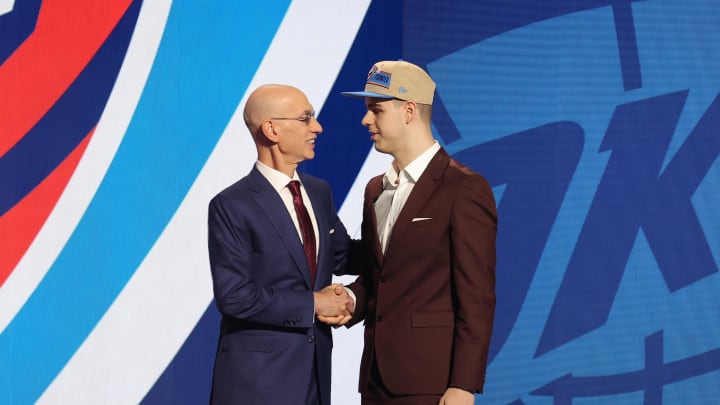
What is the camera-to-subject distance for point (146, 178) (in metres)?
4.39

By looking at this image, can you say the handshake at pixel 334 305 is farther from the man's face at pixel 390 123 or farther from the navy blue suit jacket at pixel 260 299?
the man's face at pixel 390 123

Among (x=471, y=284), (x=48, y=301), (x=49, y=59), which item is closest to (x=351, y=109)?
(x=49, y=59)

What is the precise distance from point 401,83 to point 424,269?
2.00 feet

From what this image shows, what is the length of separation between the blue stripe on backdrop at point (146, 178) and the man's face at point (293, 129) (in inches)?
56.0

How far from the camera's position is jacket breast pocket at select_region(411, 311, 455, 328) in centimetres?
284

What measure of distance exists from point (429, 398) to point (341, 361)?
1.95m

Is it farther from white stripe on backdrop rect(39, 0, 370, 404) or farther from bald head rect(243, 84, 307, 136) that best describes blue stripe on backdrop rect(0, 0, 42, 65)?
bald head rect(243, 84, 307, 136)

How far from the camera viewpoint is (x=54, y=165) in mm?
4254

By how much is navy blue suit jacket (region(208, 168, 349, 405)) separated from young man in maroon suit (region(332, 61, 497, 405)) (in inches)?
8.9

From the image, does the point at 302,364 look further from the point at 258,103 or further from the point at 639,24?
the point at 639,24

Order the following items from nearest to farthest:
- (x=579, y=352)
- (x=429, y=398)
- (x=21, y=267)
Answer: (x=429, y=398) → (x=21, y=267) → (x=579, y=352)

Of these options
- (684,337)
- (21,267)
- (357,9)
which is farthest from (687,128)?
(21,267)

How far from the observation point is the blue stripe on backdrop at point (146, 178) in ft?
13.8

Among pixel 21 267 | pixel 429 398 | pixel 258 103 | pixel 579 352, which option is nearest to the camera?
pixel 429 398
